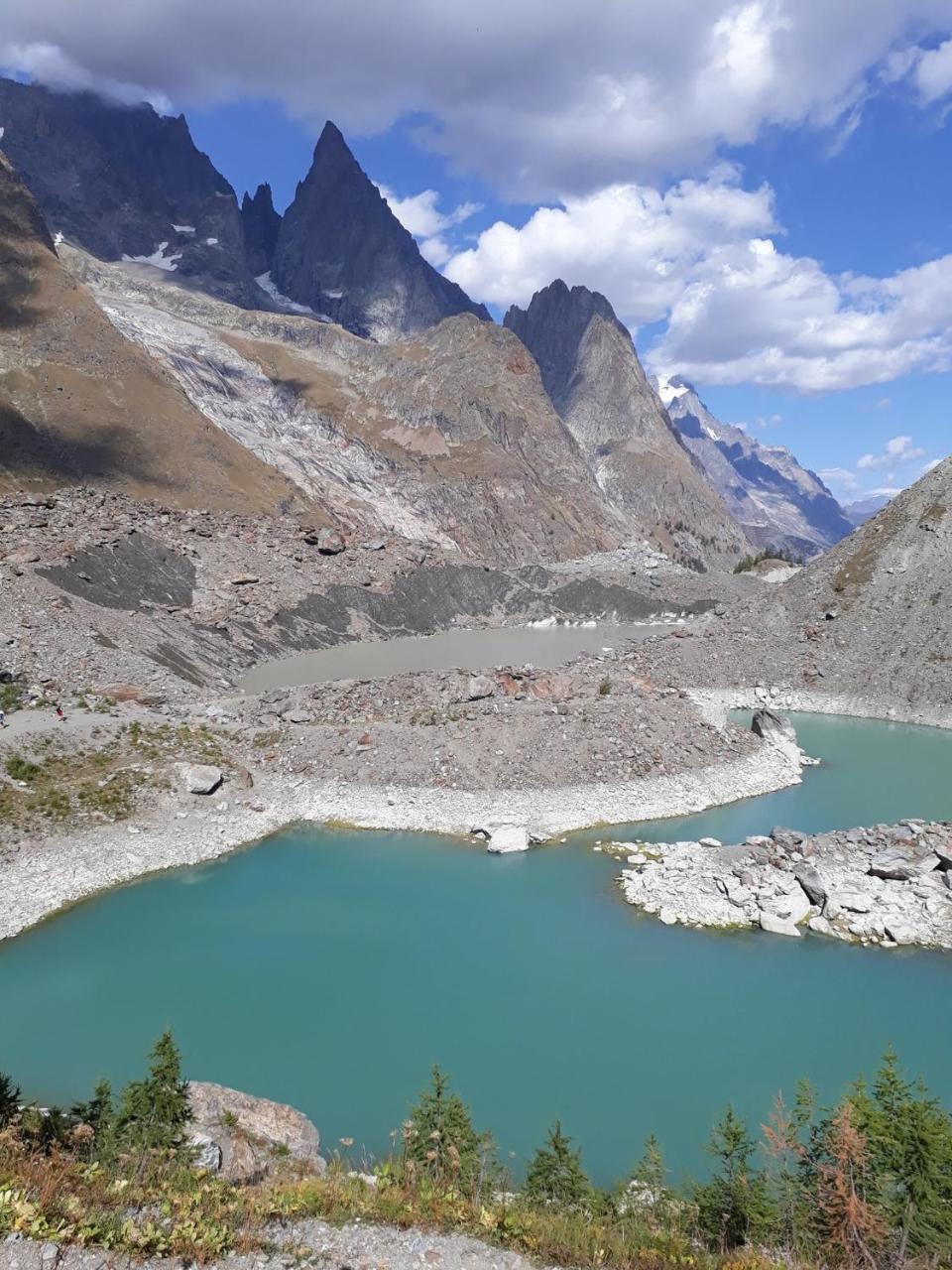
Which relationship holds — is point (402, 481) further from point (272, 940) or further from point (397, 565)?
point (272, 940)

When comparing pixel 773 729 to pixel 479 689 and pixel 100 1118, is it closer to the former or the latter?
pixel 479 689

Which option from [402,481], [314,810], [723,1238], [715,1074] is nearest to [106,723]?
[314,810]

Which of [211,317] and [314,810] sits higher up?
[211,317]

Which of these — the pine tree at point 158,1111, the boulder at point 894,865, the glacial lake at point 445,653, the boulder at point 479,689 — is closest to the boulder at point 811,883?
the boulder at point 894,865

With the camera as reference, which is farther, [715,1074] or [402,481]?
[402,481]

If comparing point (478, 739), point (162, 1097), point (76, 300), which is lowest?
point (162, 1097)

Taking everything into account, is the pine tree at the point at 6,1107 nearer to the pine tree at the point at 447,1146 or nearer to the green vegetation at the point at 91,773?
the pine tree at the point at 447,1146

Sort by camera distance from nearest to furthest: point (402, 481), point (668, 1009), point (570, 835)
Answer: point (668, 1009)
point (570, 835)
point (402, 481)
